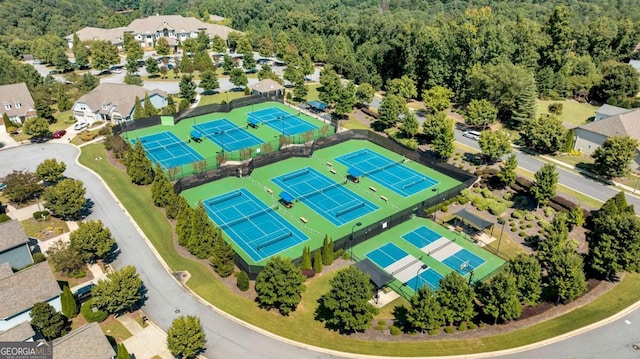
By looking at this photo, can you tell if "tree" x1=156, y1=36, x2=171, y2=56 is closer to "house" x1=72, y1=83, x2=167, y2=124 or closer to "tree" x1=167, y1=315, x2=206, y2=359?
"house" x1=72, y1=83, x2=167, y2=124

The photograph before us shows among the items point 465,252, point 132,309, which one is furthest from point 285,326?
point 465,252

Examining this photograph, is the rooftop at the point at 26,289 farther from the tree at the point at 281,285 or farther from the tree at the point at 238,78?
the tree at the point at 238,78

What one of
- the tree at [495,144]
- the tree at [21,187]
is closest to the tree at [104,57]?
the tree at [21,187]

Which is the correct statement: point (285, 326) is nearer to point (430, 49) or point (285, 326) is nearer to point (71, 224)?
point (71, 224)

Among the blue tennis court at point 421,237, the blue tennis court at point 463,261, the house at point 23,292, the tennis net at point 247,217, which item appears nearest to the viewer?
the house at point 23,292

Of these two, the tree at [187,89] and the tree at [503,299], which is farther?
the tree at [187,89]
